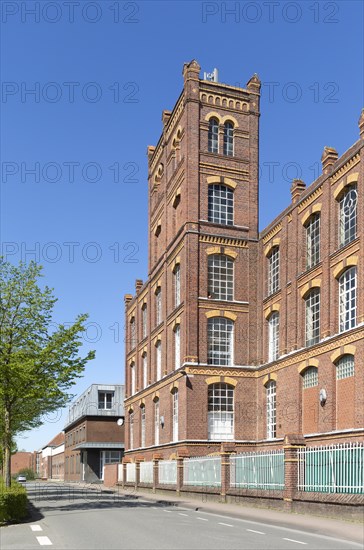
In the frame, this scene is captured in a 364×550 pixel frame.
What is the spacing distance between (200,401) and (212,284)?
6.43 metres

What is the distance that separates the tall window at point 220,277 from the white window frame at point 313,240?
6.54 metres

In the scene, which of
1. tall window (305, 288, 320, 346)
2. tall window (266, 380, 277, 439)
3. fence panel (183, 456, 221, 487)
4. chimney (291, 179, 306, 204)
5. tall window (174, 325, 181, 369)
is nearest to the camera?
fence panel (183, 456, 221, 487)

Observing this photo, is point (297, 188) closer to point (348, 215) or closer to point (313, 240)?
point (313, 240)

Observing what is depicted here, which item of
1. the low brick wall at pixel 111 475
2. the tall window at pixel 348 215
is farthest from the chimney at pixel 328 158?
the low brick wall at pixel 111 475

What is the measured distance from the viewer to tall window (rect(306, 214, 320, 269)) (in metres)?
32.1

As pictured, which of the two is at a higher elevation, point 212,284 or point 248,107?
point 248,107

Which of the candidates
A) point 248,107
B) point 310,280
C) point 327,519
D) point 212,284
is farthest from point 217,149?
point 327,519

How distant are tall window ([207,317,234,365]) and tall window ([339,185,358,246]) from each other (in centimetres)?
1042

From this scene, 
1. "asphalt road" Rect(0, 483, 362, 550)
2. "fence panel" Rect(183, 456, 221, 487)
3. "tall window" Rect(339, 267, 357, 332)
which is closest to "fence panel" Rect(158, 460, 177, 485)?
"fence panel" Rect(183, 456, 221, 487)

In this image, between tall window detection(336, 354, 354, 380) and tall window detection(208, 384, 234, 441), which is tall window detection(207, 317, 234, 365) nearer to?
tall window detection(208, 384, 234, 441)

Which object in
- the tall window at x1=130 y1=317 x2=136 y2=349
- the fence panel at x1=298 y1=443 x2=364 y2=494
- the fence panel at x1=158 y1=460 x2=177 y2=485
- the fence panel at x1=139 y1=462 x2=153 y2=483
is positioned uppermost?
the tall window at x1=130 y1=317 x2=136 y2=349

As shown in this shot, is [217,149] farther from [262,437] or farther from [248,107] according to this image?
[262,437]

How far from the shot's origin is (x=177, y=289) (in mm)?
40750

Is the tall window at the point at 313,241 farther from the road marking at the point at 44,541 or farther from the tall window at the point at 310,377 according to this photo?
the road marking at the point at 44,541
